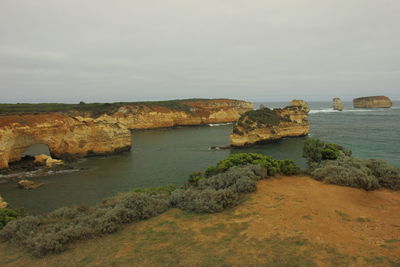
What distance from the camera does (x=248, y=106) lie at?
314 ft

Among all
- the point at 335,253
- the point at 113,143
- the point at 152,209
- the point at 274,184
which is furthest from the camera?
the point at 113,143

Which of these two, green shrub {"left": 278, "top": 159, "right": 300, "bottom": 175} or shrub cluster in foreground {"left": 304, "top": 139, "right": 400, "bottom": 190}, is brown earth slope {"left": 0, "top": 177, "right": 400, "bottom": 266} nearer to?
shrub cluster in foreground {"left": 304, "top": 139, "right": 400, "bottom": 190}

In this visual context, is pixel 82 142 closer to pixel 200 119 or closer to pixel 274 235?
pixel 274 235

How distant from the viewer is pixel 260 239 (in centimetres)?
714

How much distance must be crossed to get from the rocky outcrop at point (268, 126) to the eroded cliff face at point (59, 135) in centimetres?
1712

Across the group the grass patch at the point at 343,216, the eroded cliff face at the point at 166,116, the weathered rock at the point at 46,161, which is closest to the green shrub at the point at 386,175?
the grass patch at the point at 343,216

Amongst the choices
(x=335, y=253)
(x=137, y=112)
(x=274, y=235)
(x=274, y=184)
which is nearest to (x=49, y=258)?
(x=274, y=235)

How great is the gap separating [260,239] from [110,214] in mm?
5491

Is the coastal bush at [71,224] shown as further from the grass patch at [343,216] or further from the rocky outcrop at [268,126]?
the rocky outcrop at [268,126]

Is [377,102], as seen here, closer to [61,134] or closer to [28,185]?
[61,134]

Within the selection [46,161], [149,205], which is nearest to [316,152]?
[149,205]

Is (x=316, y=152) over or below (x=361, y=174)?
over

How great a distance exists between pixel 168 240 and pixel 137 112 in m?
58.4

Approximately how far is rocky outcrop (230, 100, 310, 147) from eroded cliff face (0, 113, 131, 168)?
674 inches
